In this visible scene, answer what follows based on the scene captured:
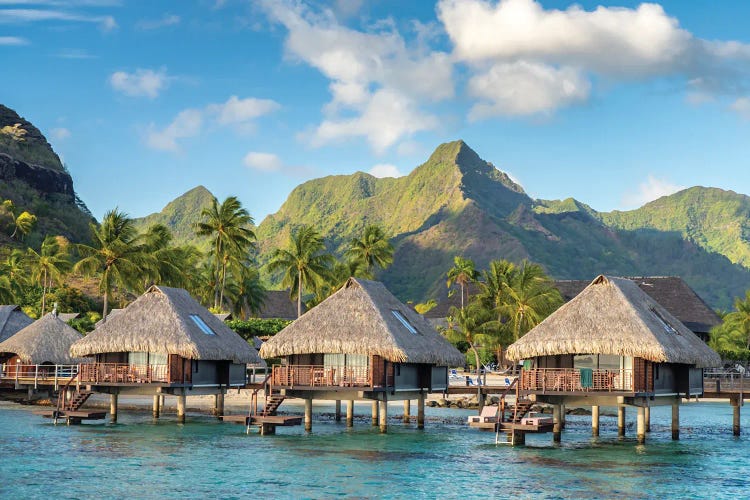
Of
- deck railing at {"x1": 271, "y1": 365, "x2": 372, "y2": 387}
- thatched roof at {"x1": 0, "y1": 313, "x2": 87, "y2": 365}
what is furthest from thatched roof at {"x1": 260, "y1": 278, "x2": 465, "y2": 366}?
thatched roof at {"x1": 0, "y1": 313, "x2": 87, "y2": 365}

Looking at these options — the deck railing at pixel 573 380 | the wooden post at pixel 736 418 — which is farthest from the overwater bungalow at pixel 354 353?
the wooden post at pixel 736 418

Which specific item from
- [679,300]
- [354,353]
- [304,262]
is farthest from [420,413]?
[679,300]

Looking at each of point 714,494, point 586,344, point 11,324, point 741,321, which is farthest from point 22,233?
point 714,494

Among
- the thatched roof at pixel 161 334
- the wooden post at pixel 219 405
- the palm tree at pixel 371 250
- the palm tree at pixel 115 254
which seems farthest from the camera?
the palm tree at pixel 371 250

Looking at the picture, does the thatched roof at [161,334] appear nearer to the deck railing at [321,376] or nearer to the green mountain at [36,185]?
the deck railing at [321,376]

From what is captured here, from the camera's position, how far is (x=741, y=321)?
271 feet

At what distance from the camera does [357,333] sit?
41.1 meters

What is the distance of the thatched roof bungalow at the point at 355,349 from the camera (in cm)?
4062

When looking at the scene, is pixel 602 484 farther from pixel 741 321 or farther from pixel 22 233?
pixel 22 233

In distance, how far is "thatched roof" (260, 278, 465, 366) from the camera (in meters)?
40.7

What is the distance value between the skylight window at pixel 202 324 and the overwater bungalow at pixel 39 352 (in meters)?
11.6

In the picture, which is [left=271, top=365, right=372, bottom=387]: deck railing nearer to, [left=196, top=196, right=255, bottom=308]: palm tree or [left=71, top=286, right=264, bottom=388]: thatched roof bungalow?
[left=71, top=286, right=264, bottom=388]: thatched roof bungalow

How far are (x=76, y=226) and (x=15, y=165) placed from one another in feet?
40.6

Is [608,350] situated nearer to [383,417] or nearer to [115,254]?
[383,417]
